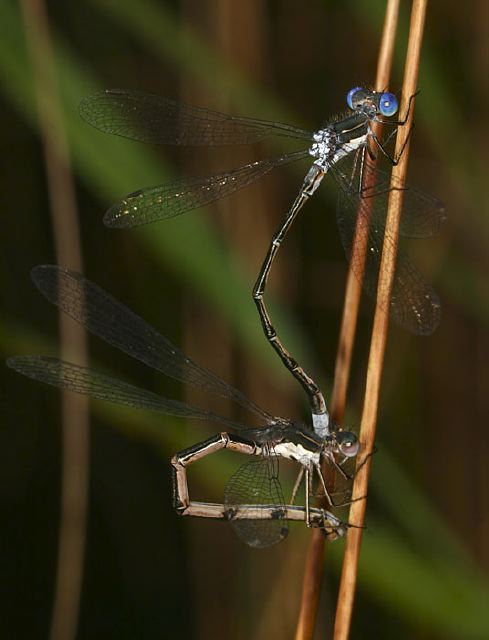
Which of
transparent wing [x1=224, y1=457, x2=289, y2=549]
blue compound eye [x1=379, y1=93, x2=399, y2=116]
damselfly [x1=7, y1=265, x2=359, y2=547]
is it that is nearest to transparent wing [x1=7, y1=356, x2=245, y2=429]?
damselfly [x1=7, y1=265, x2=359, y2=547]

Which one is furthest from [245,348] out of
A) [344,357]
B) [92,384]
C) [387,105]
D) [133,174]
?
[387,105]

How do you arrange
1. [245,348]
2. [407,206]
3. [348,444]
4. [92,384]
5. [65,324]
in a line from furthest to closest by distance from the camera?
[245,348] < [65,324] < [92,384] < [407,206] < [348,444]

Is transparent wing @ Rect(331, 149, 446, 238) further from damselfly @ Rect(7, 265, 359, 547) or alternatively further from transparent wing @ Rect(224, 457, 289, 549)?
transparent wing @ Rect(224, 457, 289, 549)

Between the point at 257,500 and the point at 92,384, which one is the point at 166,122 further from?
the point at 257,500

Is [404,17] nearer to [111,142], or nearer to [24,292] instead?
[111,142]

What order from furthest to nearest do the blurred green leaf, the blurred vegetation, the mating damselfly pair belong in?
the blurred vegetation, the blurred green leaf, the mating damselfly pair

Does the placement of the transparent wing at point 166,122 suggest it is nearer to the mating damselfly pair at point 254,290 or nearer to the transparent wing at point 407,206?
the mating damselfly pair at point 254,290

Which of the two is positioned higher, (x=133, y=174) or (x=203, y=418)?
(x=133, y=174)
